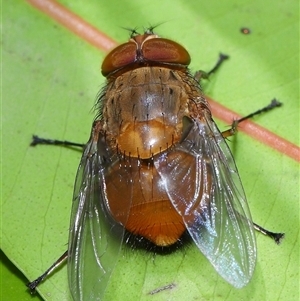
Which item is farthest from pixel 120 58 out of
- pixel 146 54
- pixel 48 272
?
pixel 48 272

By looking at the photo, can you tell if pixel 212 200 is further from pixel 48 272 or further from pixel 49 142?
pixel 49 142

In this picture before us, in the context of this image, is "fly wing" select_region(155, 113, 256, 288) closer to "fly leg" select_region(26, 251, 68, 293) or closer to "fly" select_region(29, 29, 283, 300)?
"fly" select_region(29, 29, 283, 300)

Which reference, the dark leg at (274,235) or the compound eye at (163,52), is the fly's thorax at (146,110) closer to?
the compound eye at (163,52)

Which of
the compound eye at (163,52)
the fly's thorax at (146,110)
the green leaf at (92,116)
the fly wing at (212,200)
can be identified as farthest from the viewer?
the compound eye at (163,52)

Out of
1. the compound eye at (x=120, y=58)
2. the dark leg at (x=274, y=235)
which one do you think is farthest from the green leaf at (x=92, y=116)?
the compound eye at (x=120, y=58)

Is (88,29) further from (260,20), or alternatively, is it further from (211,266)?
(211,266)

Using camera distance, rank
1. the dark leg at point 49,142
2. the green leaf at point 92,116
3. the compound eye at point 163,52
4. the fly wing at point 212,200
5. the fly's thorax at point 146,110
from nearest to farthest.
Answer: the fly wing at point 212,200
the fly's thorax at point 146,110
the green leaf at point 92,116
the compound eye at point 163,52
the dark leg at point 49,142

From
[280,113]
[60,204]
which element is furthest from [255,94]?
[60,204]
